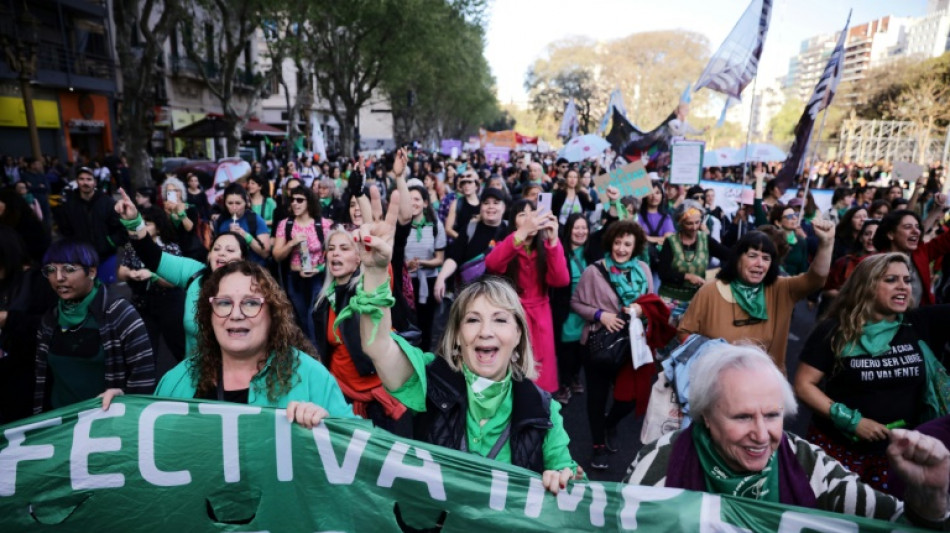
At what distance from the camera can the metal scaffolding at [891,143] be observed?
39.0 meters

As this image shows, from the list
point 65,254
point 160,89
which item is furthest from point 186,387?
point 160,89

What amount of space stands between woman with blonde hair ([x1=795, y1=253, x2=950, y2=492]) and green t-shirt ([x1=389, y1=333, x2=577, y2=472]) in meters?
1.39

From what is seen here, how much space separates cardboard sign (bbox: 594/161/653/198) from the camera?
666 centimetres

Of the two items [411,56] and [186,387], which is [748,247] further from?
[411,56]

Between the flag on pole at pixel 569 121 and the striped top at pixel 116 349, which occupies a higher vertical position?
the flag on pole at pixel 569 121

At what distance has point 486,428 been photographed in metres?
2.10

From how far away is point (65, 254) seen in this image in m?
2.88

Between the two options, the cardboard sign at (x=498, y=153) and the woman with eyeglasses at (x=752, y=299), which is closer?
the woman with eyeglasses at (x=752, y=299)

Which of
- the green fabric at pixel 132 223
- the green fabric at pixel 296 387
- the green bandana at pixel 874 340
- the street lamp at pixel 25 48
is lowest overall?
the green fabric at pixel 296 387

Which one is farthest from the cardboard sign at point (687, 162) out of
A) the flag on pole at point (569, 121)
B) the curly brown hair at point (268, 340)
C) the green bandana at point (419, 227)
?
the flag on pole at point (569, 121)

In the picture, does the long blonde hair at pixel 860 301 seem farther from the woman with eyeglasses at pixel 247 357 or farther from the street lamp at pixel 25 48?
the street lamp at pixel 25 48

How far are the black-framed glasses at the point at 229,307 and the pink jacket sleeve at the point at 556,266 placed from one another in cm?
210

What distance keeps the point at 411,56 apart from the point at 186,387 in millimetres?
25254

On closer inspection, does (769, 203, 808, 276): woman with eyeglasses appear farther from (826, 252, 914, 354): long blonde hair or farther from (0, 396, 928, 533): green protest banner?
(0, 396, 928, 533): green protest banner
